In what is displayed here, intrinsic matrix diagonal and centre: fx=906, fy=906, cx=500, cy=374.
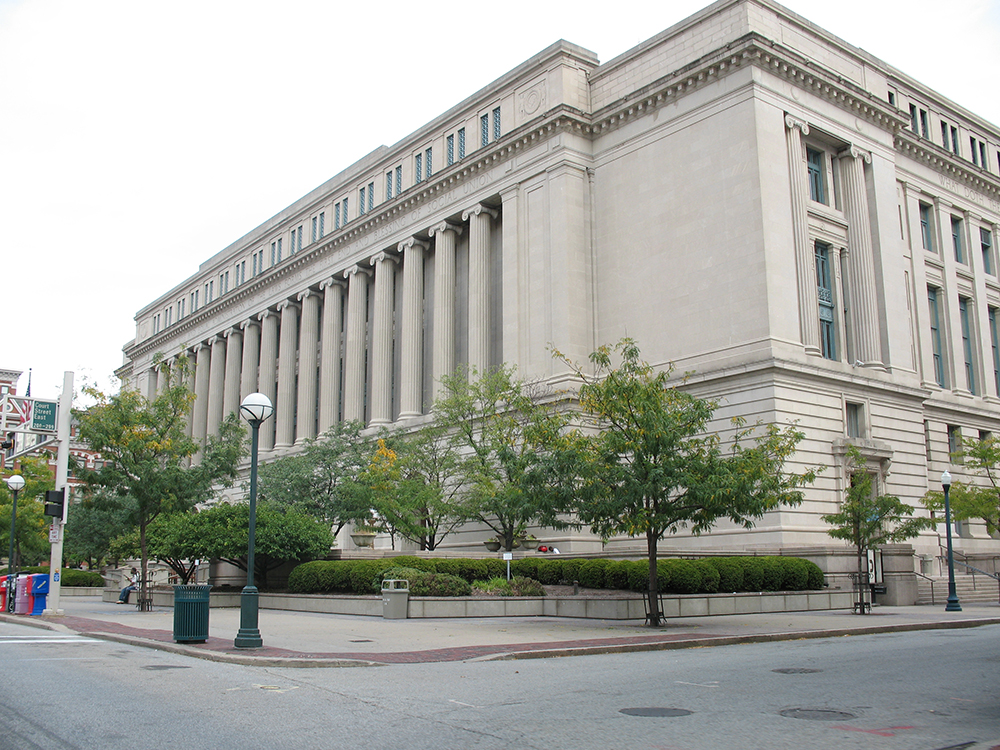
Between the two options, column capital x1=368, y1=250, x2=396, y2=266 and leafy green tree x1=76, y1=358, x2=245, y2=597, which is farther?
column capital x1=368, y1=250, x2=396, y2=266

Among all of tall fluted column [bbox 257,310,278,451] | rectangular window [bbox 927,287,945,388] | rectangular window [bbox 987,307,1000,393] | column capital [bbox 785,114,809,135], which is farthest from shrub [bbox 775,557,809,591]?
tall fluted column [bbox 257,310,278,451]

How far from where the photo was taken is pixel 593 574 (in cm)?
Result: 3011

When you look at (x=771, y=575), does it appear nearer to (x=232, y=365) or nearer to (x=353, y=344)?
(x=353, y=344)

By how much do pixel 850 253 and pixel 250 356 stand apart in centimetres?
5213

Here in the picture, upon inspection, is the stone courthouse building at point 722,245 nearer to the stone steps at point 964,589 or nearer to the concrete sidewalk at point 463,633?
the stone steps at point 964,589

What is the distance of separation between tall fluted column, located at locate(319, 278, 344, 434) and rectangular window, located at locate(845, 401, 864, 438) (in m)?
37.0

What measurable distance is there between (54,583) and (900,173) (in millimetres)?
47740

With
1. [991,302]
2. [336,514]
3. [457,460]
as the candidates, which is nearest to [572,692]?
[457,460]

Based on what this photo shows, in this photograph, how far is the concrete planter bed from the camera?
26.1 metres

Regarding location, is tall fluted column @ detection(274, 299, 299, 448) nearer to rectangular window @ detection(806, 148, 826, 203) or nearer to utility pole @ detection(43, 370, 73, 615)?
utility pole @ detection(43, 370, 73, 615)

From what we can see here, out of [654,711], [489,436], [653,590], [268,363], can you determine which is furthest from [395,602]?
[268,363]

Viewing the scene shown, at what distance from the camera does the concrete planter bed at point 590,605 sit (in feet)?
85.5

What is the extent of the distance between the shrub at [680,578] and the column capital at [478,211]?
104ft

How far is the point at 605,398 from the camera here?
23.6 meters
